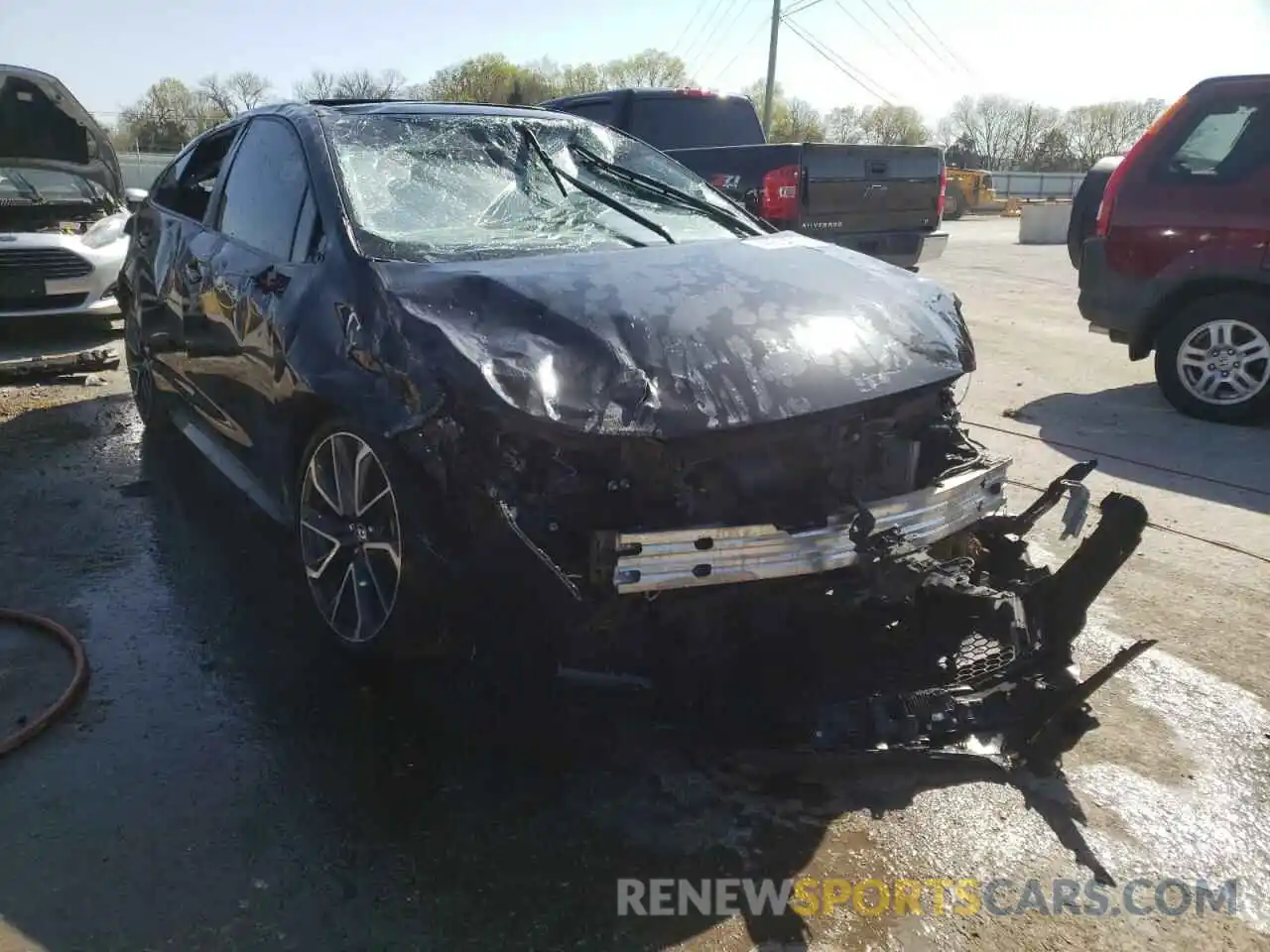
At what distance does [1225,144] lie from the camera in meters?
6.09

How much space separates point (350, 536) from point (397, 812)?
2.85 ft

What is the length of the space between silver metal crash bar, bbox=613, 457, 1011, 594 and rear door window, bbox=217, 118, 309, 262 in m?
1.82

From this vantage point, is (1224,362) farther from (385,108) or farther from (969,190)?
(969,190)

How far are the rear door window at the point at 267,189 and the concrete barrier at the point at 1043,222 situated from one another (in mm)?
21142

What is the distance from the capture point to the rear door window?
11.3ft

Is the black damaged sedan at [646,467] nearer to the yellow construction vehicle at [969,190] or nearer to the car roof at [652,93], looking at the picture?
the car roof at [652,93]

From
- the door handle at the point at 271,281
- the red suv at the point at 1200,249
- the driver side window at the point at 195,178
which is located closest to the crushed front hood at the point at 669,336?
the door handle at the point at 271,281

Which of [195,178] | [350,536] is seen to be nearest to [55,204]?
[195,178]

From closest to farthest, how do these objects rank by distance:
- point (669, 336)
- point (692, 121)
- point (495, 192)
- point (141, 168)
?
point (669, 336) → point (495, 192) → point (692, 121) → point (141, 168)

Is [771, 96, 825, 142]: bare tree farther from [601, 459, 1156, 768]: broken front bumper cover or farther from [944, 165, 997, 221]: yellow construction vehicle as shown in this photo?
[601, 459, 1156, 768]: broken front bumper cover

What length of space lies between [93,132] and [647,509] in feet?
27.8

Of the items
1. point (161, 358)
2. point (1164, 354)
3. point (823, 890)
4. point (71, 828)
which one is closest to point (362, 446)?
point (71, 828)

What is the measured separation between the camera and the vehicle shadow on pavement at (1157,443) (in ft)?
16.4

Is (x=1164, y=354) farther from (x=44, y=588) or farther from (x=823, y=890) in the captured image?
(x=44, y=588)
